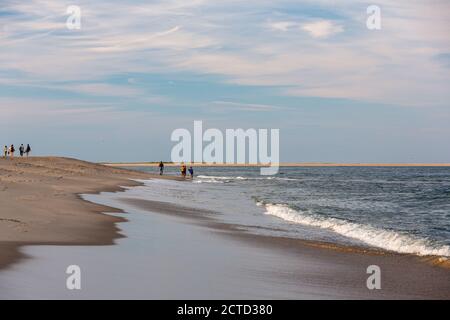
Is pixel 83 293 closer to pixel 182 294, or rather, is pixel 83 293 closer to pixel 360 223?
pixel 182 294

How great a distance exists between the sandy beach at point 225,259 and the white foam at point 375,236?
1.32 metres

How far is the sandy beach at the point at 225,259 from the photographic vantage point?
10.0 m

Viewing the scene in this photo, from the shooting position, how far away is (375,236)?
19125mm

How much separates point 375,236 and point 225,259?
802 centimetres

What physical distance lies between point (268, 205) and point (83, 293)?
23.3 m

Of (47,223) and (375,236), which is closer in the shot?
(47,223)

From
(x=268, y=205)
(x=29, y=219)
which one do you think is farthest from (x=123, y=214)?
(x=268, y=205)

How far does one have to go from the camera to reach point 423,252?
15.9 metres
